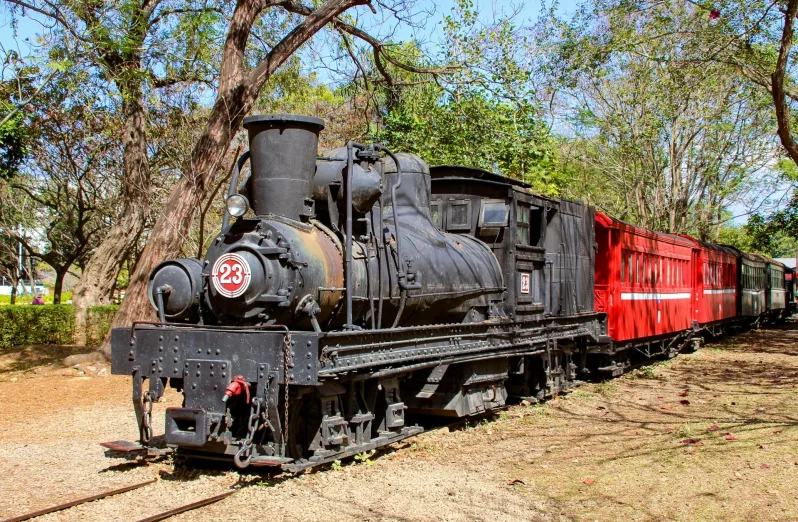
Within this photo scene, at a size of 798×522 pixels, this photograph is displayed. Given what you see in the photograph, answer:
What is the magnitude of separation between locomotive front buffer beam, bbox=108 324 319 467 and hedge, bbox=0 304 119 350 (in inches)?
578

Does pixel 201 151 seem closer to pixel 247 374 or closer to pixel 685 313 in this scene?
pixel 247 374

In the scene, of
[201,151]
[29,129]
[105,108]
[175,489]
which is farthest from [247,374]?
[29,129]

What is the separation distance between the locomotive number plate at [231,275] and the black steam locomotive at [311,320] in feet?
0.04

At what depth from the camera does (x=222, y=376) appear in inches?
255

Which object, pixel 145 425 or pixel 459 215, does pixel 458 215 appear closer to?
pixel 459 215

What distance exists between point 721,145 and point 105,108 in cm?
2359

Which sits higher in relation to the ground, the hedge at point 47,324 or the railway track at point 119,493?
the hedge at point 47,324

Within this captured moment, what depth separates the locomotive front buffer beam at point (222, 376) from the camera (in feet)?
20.7

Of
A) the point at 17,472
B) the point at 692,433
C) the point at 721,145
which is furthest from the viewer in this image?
the point at 721,145

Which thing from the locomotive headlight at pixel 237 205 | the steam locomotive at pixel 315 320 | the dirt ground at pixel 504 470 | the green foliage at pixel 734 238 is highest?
the green foliage at pixel 734 238

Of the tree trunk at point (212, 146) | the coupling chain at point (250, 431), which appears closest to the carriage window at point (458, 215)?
the coupling chain at point (250, 431)

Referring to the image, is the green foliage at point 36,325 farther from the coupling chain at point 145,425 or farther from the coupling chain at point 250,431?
the coupling chain at point 250,431

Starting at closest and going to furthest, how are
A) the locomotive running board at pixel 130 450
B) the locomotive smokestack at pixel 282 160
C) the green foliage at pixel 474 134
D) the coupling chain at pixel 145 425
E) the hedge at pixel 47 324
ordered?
1. the coupling chain at pixel 145 425
2. the locomotive smokestack at pixel 282 160
3. the locomotive running board at pixel 130 450
4. the green foliage at pixel 474 134
5. the hedge at pixel 47 324

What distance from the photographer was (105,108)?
17250 mm
